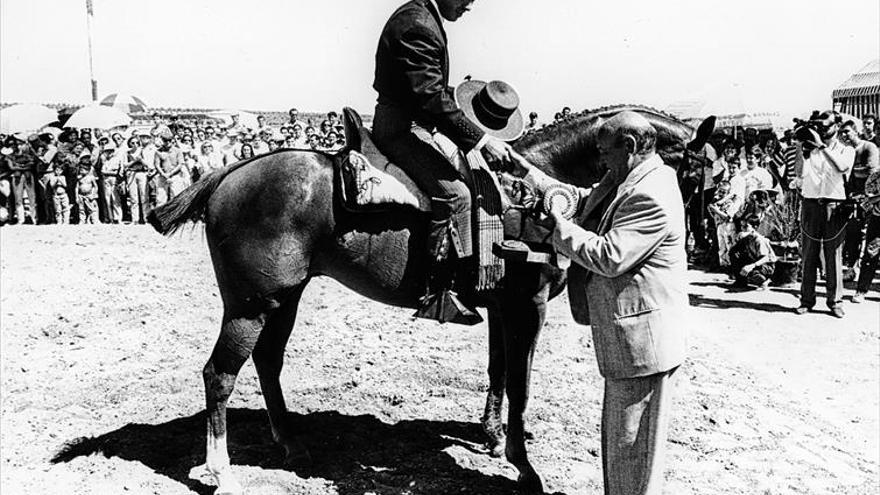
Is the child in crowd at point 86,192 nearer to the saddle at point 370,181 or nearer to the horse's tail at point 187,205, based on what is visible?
the horse's tail at point 187,205

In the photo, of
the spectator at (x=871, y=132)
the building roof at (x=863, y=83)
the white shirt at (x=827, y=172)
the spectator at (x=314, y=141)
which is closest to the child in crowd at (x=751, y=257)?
the white shirt at (x=827, y=172)

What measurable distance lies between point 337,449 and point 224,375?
42.3 inches

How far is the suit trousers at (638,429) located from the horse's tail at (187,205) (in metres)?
2.88

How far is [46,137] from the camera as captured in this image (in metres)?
17.3

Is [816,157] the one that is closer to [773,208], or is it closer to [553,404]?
[773,208]

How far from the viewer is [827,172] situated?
945cm

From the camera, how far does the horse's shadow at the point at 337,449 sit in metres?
4.88

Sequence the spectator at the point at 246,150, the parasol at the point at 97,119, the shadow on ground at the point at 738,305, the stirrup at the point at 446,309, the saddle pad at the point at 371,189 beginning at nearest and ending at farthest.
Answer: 1. the saddle pad at the point at 371,189
2. the stirrup at the point at 446,309
3. the shadow on ground at the point at 738,305
4. the spectator at the point at 246,150
5. the parasol at the point at 97,119

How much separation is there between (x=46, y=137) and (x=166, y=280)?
9434 mm

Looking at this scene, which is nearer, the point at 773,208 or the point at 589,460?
the point at 589,460

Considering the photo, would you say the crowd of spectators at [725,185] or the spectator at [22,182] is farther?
the spectator at [22,182]

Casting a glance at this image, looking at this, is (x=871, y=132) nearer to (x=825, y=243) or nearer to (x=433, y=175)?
(x=825, y=243)

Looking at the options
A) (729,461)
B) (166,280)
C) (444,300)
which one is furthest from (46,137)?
(729,461)

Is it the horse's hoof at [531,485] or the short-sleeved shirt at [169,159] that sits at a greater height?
the short-sleeved shirt at [169,159]
